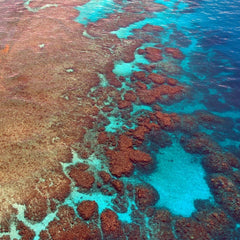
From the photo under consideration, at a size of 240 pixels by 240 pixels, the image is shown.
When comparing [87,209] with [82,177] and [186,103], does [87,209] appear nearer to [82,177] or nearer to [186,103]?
[82,177]

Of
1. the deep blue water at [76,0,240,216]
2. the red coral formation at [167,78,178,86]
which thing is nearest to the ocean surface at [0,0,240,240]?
the deep blue water at [76,0,240,216]

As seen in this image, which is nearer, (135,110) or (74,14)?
(135,110)

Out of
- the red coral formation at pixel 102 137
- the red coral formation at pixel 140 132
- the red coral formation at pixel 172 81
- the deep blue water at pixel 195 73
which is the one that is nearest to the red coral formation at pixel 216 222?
the deep blue water at pixel 195 73

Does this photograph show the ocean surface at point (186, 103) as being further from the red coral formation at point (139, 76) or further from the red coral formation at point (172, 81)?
the red coral formation at point (139, 76)

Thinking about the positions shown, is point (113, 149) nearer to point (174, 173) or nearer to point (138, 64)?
point (174, 173)

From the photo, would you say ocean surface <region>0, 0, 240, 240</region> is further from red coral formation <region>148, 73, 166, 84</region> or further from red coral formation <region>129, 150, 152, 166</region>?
red coral formation <region>148, 73, 166, 84</region>

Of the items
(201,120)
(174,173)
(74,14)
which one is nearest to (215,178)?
(174,173)
